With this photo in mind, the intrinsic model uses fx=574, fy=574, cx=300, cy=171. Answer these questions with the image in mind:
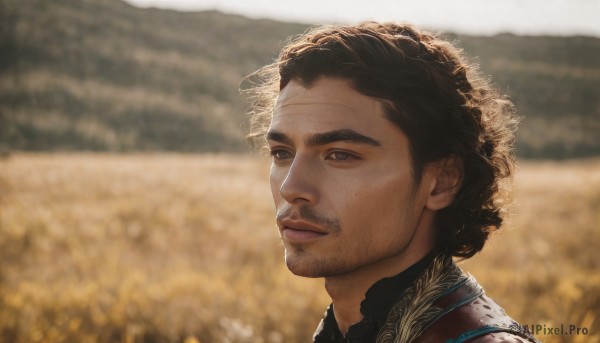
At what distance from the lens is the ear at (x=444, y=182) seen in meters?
2.15

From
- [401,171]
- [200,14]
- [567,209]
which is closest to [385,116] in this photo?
[401,171]

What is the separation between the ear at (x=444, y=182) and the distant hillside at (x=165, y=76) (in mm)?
42179

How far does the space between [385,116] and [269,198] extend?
11.4 m

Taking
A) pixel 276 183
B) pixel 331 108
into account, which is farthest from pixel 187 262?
pixel 331 108

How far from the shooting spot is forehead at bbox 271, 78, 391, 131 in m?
2.04

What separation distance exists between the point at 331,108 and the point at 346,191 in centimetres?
32

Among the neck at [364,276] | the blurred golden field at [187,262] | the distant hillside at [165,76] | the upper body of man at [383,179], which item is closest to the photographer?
the upper body of man at [383,179]

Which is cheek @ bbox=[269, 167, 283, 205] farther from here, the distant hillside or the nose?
the distant hillside

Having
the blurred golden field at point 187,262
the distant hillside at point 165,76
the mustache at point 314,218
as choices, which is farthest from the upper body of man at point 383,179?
the distant hillside at point 165,76

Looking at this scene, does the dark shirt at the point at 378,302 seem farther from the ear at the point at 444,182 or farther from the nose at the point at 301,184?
the nose at the point at 301,184

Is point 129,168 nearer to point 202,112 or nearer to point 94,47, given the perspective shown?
point 202,112

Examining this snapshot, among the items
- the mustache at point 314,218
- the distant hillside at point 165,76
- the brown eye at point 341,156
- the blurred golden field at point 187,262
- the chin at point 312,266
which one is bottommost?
the distant hillside at point 165,76

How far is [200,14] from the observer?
92062 millimetres

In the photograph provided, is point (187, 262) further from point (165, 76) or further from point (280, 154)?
point (165, 76)
